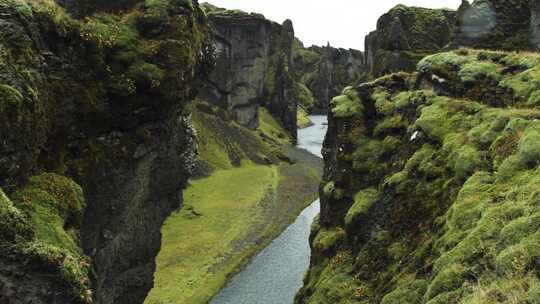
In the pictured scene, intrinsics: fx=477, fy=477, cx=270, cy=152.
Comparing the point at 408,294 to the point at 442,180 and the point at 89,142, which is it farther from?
the point at 89,142

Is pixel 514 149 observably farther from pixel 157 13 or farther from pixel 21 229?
pixel 157 13

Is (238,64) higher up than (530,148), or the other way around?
(238,64)

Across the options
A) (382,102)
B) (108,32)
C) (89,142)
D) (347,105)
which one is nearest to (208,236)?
(347,105)

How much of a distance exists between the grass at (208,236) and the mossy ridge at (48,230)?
96.5 ft

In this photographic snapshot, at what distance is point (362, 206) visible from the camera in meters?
33.3

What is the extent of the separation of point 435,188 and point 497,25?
77.2 ft

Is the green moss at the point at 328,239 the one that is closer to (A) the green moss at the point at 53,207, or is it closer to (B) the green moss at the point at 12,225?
(A) the green moss at the point at 53,207

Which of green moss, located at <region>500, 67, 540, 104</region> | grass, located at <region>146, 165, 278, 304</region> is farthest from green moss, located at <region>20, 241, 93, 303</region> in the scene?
grass, located at <region>146, 165, 278, 304</region>

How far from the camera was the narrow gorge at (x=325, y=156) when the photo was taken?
20656mm

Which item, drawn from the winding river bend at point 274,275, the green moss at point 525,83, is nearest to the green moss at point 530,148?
the green moss at point 525,83

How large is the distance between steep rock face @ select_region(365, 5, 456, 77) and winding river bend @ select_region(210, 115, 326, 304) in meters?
28.6

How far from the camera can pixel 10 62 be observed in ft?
84.9

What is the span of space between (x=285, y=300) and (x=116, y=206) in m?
26.6

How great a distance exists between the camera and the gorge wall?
1870 cm
